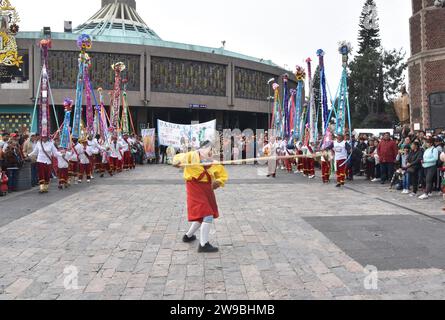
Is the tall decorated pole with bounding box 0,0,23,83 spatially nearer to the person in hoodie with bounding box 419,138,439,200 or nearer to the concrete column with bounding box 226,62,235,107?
the person in hoodie with bounding box 419,138,439,200

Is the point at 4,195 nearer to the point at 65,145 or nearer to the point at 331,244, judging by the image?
the point at 65,145

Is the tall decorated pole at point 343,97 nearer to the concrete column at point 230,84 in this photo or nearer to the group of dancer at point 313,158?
the group of dancer at point 313,158

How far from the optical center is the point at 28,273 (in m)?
5.60

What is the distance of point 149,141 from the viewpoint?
31438mm

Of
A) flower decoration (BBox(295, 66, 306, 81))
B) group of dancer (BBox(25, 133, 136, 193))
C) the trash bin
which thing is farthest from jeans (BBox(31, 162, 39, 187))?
flower decoration (BBox(295, 66, 306, 81))

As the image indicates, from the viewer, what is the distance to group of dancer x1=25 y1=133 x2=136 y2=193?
14250 millimetres

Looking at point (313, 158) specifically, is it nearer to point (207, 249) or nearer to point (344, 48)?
point (344, 48)

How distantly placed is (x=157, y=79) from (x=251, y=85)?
11679 millimetres

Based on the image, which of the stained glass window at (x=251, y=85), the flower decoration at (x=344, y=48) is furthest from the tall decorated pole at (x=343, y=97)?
the stained glass window at (x=251, y=85)

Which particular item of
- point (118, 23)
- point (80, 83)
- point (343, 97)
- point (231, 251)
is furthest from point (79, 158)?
point (118, 23)

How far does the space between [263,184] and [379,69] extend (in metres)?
47.5

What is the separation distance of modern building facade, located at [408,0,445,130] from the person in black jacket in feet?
69.4

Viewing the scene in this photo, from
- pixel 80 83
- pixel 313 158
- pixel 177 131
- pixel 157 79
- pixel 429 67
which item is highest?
pixel 157 79
